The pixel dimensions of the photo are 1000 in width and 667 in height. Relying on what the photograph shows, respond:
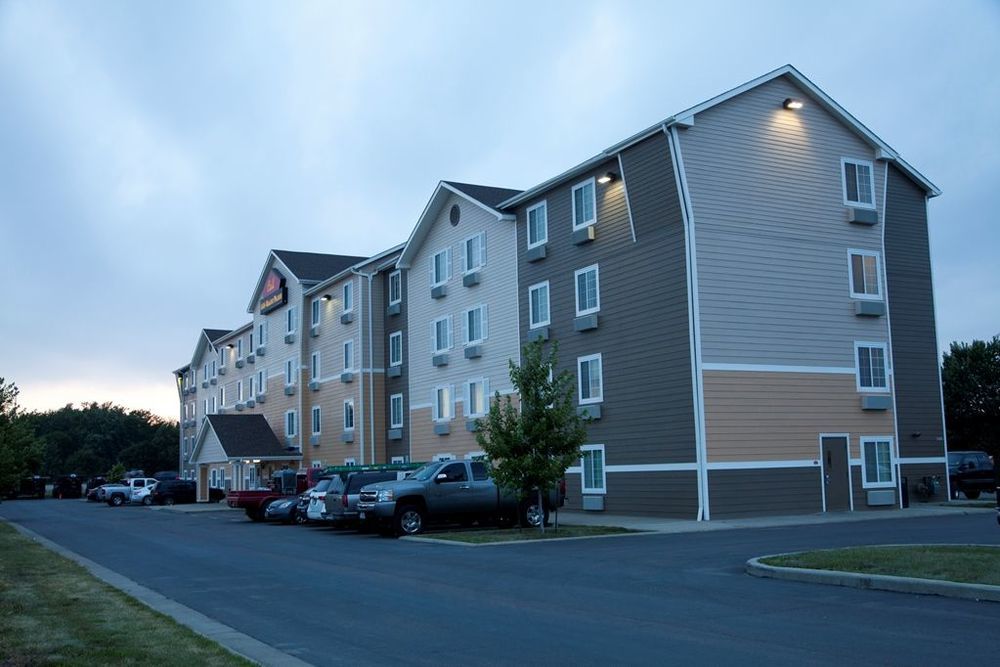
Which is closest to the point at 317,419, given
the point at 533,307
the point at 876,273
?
the point at 533,307

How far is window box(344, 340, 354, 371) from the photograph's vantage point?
51062 millimetres

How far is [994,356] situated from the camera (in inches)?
2093

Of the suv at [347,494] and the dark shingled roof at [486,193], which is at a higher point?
the dark shingled roof at [486,193]

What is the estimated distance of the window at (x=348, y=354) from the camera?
51062 mm

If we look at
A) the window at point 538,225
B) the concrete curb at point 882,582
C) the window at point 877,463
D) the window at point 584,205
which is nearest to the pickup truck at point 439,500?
the window at point 584,205

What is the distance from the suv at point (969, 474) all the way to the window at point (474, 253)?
63.2 feet

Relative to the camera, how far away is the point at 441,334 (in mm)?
43781

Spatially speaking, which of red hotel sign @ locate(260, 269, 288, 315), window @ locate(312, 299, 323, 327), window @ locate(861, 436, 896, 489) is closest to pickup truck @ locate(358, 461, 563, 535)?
window @ locate(861, 436, 896, 489)

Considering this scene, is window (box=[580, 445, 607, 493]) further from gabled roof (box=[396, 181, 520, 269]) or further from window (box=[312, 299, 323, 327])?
window (box=[312, 299, 323, 327])

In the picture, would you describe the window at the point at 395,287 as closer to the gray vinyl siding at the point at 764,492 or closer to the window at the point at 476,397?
the window at the point at 476,397

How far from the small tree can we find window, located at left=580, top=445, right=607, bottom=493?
6812 mm

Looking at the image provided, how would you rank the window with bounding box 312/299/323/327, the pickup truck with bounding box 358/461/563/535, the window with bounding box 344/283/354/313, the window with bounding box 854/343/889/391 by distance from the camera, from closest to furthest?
1. the pickup truck with bounding box 358/461/563/535
2. the window with bounding box 854/343/889/391
3. the window with bounding box 344/283/354/313
4. the window with bounding box 312/299/323/327

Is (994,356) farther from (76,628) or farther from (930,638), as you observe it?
(76,628)

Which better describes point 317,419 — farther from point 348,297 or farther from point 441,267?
point 441,267
